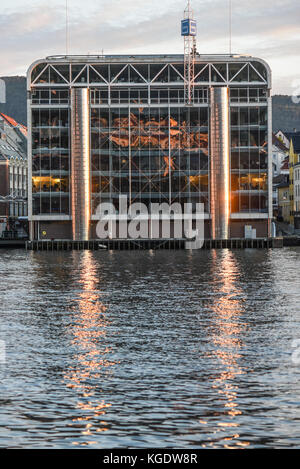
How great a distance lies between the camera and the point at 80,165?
15900 cm

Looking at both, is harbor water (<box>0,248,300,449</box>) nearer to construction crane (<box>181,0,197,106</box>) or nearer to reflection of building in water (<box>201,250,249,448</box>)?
reflection of building in water (<box>201,250,249,448</box>)

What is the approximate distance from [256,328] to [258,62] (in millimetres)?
128790

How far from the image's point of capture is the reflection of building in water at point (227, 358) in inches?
846

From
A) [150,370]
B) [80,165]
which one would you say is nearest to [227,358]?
[150,370]

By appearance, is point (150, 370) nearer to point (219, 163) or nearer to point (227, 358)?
point (227, 358)

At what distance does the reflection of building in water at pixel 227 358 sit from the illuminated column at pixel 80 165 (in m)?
94.6

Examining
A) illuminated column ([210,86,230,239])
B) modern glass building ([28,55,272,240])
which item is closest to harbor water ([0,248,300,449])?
illuminated column ([210,86,230,239])

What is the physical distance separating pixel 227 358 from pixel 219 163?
130 meters

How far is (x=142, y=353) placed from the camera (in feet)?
108

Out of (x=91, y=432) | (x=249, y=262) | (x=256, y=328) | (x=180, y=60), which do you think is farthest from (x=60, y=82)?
(x=91, y=432)

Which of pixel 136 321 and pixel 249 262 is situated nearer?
pixel 136 321

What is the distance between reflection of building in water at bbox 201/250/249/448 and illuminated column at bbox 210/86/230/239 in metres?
94.0

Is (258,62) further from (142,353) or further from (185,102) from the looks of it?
(142,353)

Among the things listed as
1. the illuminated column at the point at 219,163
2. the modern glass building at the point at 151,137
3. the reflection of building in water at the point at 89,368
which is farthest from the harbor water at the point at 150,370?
the modern glass building at the point at 151,137
